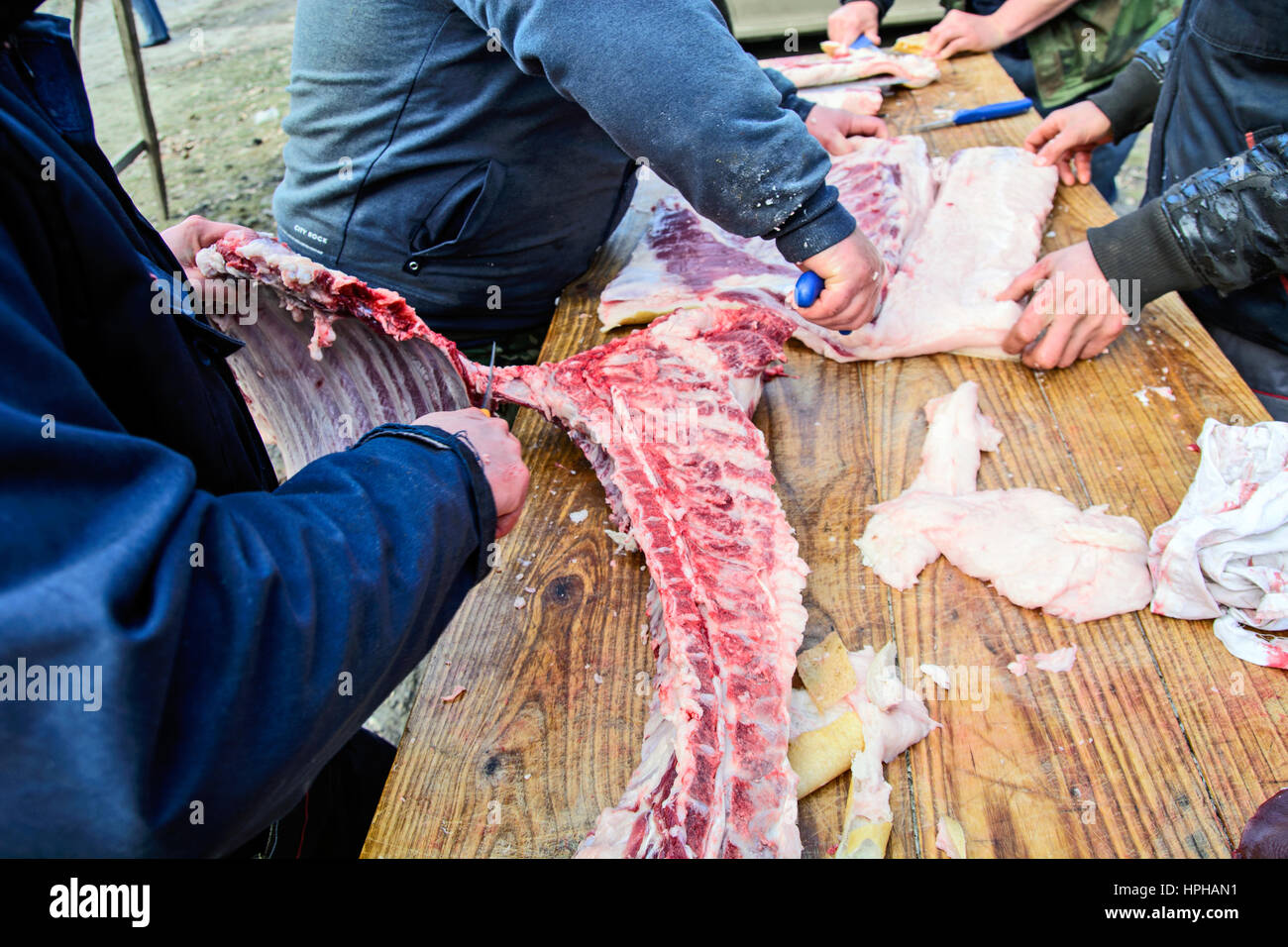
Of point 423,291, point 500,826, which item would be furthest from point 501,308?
point 500,826

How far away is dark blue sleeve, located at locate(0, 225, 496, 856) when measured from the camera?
0.82m

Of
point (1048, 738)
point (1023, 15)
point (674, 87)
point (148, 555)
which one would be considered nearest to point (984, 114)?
point (1023, 15)

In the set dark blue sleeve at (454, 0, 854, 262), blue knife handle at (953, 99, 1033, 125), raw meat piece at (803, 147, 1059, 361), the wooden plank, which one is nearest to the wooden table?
the wooden plank

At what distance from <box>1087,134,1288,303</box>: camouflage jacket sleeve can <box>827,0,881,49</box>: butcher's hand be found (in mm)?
2044

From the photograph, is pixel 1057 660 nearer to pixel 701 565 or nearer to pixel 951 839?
pixel 951 839

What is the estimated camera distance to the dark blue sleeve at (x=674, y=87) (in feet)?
5.51

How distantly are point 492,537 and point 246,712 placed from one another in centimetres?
45

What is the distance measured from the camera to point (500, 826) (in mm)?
1455

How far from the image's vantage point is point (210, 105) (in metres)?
7.98

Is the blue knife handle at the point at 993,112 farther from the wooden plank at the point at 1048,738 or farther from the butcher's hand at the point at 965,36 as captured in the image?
the wooden plank at the point at 1048,738

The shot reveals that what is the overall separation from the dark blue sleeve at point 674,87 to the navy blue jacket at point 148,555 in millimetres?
821

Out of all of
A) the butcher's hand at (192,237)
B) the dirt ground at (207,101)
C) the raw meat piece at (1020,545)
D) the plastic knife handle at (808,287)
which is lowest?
the dirt ground at (207,101)

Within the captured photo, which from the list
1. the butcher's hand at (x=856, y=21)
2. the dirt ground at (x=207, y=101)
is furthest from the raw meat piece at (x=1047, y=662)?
the dirt ground at (x=207, y=101)

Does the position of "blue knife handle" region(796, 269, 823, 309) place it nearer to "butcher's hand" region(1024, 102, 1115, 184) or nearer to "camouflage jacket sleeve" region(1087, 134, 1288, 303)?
"camouflage jacket sleeve" region(1087, 134, 1288, 303)
